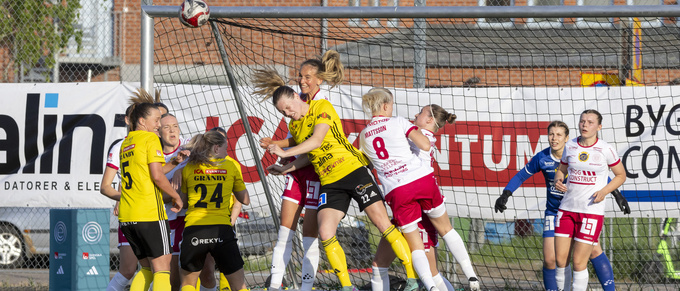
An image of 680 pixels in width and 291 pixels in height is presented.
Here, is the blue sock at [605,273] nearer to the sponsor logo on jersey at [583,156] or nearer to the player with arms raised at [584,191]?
the player with arms raised at [584,191]

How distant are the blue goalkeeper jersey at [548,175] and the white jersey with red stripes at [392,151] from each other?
1.81m

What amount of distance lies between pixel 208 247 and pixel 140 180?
0.75 metres

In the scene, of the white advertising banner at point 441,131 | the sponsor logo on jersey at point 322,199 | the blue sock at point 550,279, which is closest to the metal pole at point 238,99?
the white advertising banner at point 441,131

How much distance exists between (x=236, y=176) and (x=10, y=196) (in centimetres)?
446

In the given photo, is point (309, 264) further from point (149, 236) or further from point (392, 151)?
point (149, 236)

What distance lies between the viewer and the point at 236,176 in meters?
5.91

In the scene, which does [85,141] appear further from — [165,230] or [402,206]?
[402,206]

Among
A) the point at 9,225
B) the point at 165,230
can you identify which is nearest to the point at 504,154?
the point at 165,230

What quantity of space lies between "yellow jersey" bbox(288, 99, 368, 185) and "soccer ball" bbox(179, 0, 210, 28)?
1.45 meters

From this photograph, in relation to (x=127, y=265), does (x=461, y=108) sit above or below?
above

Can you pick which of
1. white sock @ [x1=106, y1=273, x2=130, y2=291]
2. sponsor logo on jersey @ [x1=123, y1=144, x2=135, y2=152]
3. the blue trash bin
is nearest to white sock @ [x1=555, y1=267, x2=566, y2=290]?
white sock @ [x1=106, y1=273, x2=130, y2=291]

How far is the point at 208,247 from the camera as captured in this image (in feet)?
18.7

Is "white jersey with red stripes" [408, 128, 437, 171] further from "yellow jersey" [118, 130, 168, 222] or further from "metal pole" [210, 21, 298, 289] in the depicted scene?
"yellow jersey" [118, 130, 168, 222]

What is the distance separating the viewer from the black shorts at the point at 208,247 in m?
5.67
